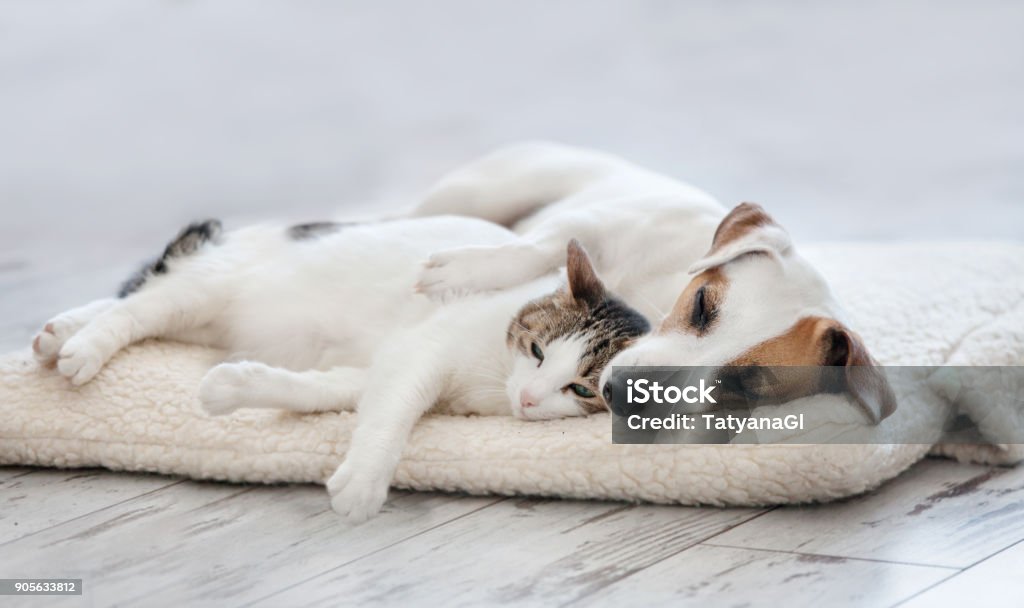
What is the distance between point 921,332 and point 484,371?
33.4 inches

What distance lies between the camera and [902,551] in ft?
5.13

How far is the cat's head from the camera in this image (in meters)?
1.87

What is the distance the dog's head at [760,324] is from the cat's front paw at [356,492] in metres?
0.38

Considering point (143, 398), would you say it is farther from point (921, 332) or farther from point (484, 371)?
point (921, 332)

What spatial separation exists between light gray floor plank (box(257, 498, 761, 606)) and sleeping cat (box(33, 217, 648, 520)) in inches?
5.8

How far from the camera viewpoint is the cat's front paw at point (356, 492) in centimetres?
167

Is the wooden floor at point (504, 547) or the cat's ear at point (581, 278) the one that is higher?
the cat's ear at point (581, 278)

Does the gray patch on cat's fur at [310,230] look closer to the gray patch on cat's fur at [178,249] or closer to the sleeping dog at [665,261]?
the gray patch on cat's fur at [178,249]

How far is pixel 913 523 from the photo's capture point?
167cm

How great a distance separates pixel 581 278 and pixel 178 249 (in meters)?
0.90

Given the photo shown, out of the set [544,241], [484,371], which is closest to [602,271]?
[544,241]

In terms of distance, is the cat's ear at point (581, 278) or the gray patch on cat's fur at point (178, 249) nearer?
the cat's ear at point (581, 278)

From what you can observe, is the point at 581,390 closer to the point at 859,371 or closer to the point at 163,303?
the point at 859,371

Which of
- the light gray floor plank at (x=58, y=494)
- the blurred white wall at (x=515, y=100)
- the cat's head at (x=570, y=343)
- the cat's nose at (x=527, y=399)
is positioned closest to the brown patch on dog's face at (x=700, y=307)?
the cat's head at (x=570, y=343)
